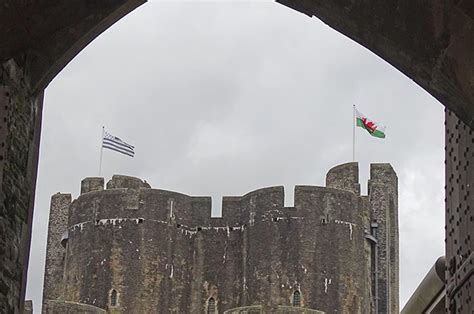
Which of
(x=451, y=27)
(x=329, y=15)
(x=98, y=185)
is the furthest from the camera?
(x=98, y=185)

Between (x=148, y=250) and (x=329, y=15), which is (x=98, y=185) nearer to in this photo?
(x=148, y=250)

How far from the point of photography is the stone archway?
6.61 metres

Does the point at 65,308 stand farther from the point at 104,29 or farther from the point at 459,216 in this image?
the point at 459,216

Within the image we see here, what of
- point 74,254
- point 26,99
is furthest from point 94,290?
point 26,99

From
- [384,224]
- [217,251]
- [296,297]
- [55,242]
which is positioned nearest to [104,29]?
[296,297]

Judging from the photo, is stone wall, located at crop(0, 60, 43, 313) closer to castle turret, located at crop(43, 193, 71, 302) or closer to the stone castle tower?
the stone castle tower

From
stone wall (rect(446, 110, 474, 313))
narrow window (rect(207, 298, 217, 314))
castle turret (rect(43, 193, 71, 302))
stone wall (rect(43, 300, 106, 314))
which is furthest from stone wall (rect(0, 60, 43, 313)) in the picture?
castle turret (rect(43, 193, 71, 302))

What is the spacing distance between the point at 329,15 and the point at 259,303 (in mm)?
24246

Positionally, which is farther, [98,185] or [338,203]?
[98,185]

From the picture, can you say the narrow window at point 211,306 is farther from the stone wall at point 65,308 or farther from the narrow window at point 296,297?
the stone wall at point 65,308

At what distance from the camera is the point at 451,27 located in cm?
649

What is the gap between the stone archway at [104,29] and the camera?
6.61m

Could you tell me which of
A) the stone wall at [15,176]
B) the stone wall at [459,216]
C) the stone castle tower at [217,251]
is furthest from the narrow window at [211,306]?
the stone wall at [15,176]

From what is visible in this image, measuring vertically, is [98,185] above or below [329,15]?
above
